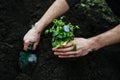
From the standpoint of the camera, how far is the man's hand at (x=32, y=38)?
2762mm

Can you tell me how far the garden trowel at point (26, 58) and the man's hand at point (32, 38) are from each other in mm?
41

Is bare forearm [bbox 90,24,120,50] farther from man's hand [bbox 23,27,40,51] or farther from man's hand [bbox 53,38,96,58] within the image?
man's hand [bbox 23,27,40,51]

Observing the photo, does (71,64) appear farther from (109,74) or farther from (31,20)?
(31,20)

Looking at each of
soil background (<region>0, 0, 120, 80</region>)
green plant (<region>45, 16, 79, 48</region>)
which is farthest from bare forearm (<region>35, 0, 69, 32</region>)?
green plant (<region>45, 16, 79, 48</region>)

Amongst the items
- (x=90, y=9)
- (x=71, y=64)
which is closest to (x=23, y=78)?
(x=71, y=64)

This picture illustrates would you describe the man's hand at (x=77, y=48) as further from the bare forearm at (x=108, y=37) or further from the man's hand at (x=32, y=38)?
the man's hand at (x=32, y=38)

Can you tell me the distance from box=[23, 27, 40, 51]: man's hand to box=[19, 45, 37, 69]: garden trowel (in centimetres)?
4

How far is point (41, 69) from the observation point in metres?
2.72

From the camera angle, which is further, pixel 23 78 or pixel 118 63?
pixel 118 63

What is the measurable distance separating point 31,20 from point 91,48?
88 cm

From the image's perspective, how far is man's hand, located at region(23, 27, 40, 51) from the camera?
2.76 meters

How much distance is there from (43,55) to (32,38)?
20 cm

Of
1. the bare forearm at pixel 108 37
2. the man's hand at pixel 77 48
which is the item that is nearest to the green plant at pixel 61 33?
the man's hand at pixel 77 48

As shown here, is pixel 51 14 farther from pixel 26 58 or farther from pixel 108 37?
pixel 108 37
